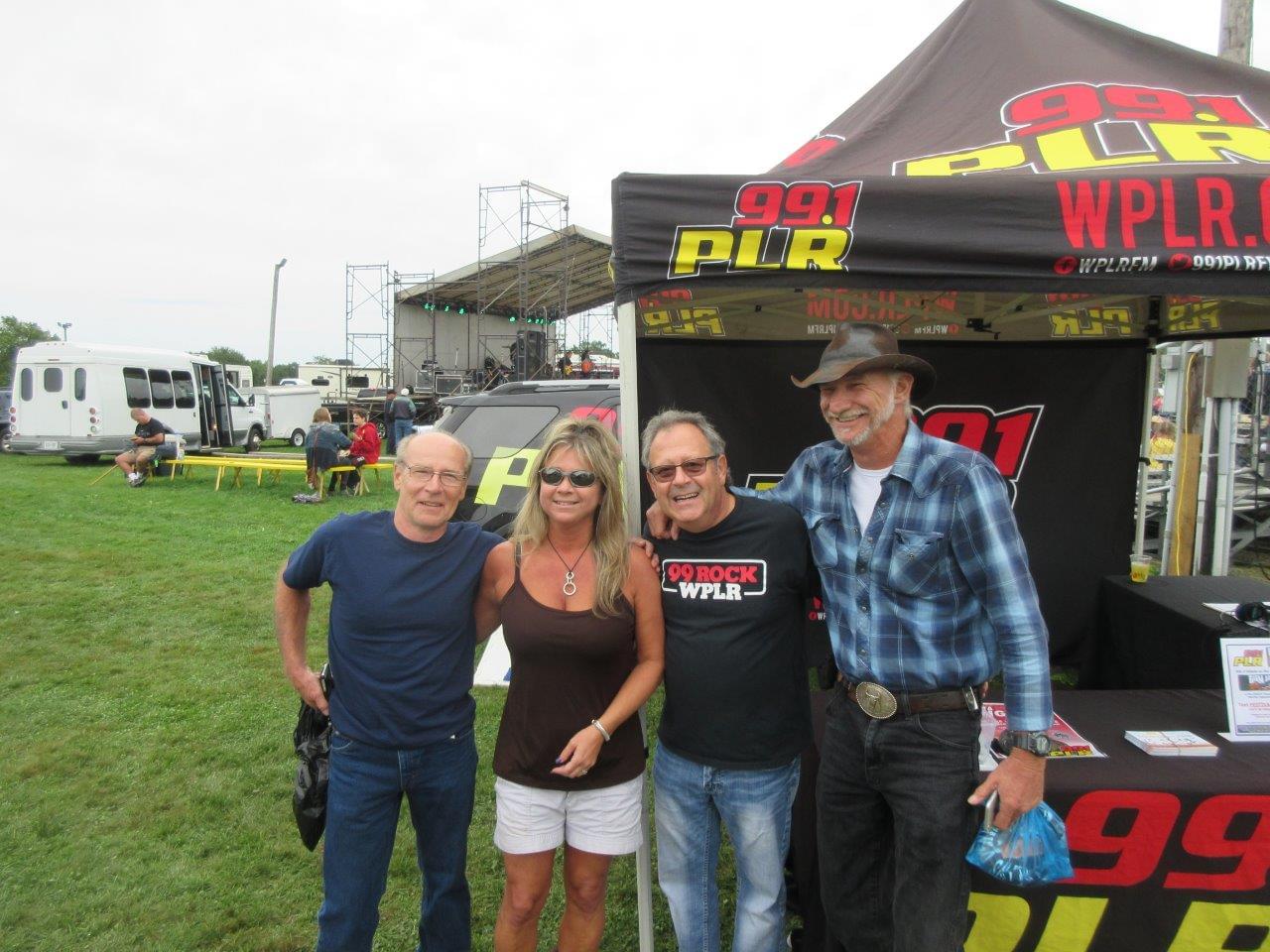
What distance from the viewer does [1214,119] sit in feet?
8.73

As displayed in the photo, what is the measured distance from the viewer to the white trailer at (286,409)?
2314cm

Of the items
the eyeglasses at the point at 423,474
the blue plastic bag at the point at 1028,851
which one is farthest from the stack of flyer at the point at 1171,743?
the eyeglasses at the point at 423,474

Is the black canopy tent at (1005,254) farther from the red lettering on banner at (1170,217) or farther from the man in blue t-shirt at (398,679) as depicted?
the man in blue t-shirt at (398,679)

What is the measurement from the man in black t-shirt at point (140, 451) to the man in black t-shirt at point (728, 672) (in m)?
13.9

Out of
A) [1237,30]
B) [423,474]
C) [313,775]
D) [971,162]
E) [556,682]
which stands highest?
[1237,30]

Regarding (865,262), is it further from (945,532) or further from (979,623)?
(979,623)

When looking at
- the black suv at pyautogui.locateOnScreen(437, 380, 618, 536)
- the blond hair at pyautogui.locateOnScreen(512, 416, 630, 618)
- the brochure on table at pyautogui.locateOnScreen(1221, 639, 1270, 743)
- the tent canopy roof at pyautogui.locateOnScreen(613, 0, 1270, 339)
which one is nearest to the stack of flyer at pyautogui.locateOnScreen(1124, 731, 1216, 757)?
the brochure on table at pyautogui.locateOnScreen(1221, 639, 1270, 743)

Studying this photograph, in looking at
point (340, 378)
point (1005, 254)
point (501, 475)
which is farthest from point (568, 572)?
point (340, 378)

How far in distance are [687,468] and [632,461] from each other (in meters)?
0.38

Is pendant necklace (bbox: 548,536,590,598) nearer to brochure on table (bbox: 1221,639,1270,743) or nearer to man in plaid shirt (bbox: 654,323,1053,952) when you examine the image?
man in plaid shirt (bbox: 654,323,1053,952)

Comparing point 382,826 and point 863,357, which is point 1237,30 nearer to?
point 863,357

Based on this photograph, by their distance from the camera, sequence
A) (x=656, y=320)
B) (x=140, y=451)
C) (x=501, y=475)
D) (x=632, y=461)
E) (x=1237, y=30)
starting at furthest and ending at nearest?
(x=140, y=451)
(x=1237, y=30)
(x=501, y=475)
(x=656, y=320)
(x=632, y=461)

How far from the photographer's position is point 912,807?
71.1 inches

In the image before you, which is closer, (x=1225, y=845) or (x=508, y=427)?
(x=1225, y=845)
